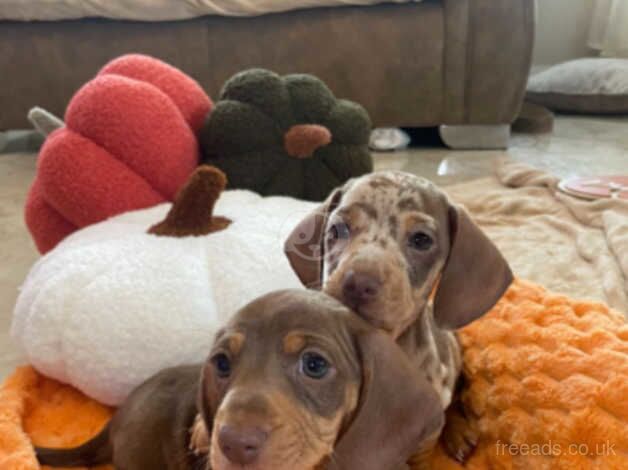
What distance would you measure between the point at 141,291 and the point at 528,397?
0.89 metres

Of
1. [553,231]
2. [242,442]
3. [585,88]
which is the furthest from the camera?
[585,88]

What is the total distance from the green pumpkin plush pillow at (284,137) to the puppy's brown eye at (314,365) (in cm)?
107

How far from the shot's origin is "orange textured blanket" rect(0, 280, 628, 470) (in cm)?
126

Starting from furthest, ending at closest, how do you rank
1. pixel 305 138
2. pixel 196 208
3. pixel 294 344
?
pixel 305 138 < pixel 196 208 < pixel 294 344

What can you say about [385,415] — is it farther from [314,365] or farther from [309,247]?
[309,247]

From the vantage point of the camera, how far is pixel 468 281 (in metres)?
1.39

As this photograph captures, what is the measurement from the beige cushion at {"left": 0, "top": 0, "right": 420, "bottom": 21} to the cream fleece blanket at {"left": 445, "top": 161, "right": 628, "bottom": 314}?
1.35 m

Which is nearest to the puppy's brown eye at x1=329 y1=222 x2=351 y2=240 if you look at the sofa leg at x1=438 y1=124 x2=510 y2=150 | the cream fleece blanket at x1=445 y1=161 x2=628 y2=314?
the cream fleece blanket at x1=445 y1=161 x2=628 y2=314

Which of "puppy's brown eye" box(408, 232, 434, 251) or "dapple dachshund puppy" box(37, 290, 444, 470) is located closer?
"dapple dachshund puppy" box(37, 290, 444, 470)

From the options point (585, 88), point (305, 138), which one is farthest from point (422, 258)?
point (585, 88)

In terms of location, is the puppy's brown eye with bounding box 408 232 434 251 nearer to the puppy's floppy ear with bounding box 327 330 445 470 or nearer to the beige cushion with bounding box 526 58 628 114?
the puppy's floppy ear with bounding box 327 330 445 470
